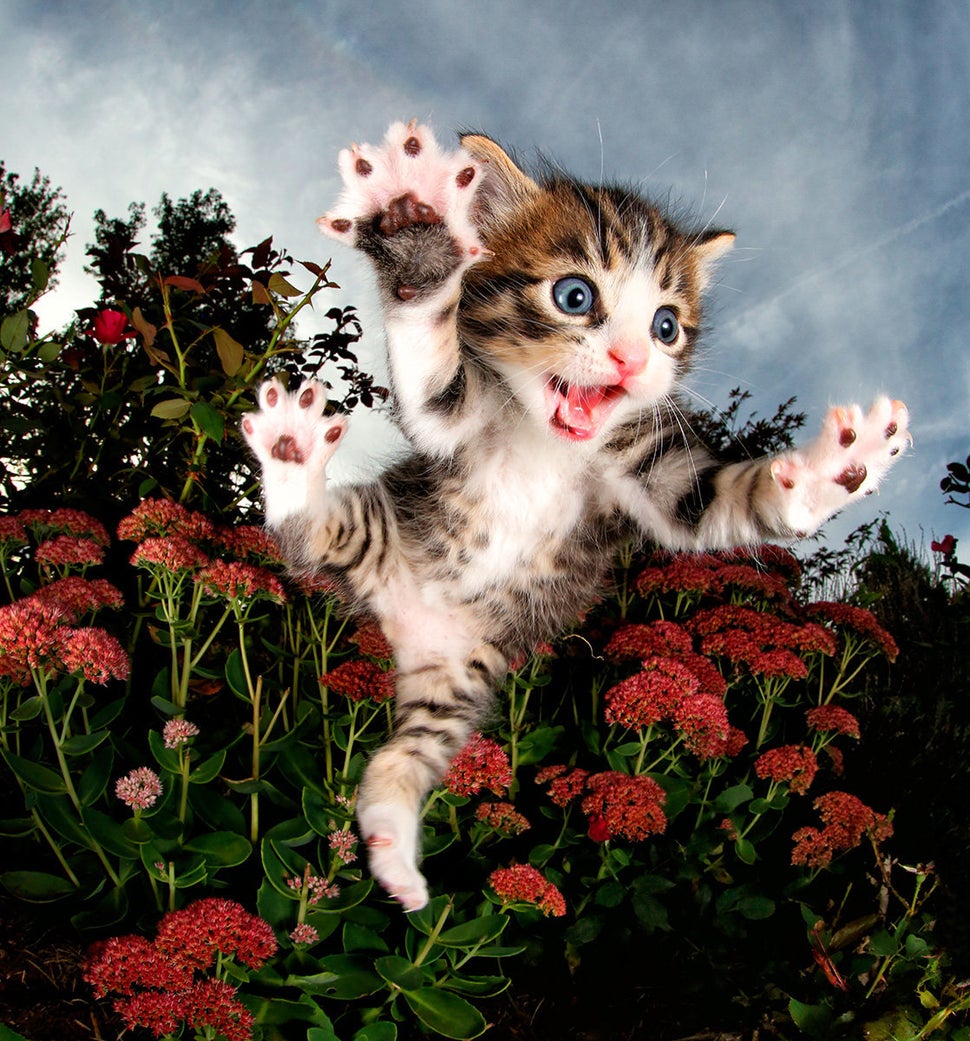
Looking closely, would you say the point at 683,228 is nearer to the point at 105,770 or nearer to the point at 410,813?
the point at 410,813

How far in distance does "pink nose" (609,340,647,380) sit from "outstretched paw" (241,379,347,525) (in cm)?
52

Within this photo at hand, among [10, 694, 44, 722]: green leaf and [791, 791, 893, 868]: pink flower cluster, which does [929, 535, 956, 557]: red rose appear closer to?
[791, 791, 893, 868]: pink flower cluster

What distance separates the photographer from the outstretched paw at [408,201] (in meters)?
1.40

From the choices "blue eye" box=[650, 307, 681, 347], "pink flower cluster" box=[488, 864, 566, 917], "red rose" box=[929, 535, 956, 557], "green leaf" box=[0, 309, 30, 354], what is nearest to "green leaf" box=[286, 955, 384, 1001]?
"pink flower cluster" box=[488, 864, 566, 917]

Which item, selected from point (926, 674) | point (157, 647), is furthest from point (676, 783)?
point (926, 674)

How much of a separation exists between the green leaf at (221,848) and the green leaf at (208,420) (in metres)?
0.85

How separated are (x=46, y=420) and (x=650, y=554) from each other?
184 cm

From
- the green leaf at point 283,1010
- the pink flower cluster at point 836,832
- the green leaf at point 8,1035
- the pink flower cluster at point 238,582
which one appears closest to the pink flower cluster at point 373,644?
the pink flower cluster at point 238,582

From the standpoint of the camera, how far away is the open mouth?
167 cm

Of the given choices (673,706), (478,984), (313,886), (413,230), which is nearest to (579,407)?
(413,230)

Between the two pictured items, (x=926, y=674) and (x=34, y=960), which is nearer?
(x=34, y=960)

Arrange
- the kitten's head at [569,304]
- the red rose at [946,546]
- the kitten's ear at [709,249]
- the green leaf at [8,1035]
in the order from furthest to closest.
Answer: the red rose at [946,546], the kitten's ear at [709,249], the kitten's head at [569,304], the green leaf at [8,1035]

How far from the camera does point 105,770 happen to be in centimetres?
157

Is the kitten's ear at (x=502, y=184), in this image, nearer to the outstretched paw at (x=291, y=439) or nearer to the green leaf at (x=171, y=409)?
the outstretched paw at (x=291, y=439)
